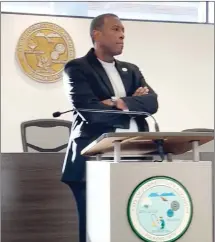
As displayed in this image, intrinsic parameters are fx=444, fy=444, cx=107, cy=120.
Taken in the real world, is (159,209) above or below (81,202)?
above

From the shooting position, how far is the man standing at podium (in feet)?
6.31

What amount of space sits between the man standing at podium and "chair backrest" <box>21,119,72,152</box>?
1414 mm

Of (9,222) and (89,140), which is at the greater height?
(89,140)

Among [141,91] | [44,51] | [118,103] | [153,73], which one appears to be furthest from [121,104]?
[153,73]

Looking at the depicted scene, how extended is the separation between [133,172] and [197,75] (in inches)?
147

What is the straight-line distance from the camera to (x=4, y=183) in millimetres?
2566

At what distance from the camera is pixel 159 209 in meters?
1.25

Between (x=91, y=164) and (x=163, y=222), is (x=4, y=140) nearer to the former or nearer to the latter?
(x=91, y=164)

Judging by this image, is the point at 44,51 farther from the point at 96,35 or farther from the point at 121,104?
the point at 121,104

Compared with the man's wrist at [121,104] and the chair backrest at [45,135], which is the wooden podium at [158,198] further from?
the chair backrest at [45,135]

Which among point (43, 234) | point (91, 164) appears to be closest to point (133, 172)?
point (91, 164)

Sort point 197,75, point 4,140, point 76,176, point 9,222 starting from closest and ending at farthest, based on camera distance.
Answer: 1. point 76,176
2. point 9,222
3. point 4,140
4. point 197,75

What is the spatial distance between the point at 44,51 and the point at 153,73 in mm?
1172

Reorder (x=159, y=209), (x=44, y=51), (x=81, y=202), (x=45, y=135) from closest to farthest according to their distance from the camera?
(x=159, y=209) < (x=81, y=202) < (x=45, y=135) < (x=44, y=51)
